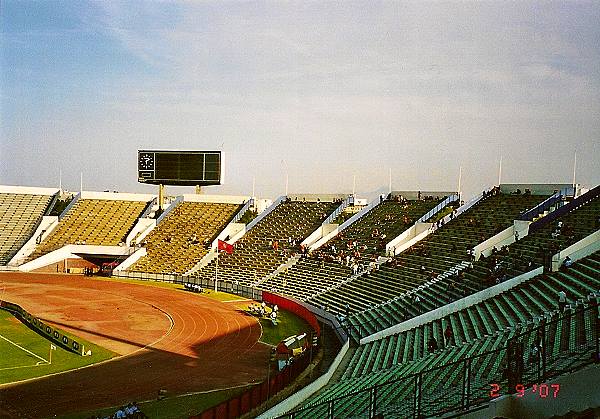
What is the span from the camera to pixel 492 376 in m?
13.8

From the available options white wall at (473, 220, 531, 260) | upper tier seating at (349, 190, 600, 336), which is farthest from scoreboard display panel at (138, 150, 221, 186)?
upper tier seating at (349, 190, 600, 336)

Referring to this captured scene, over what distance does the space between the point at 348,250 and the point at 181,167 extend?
23.5m

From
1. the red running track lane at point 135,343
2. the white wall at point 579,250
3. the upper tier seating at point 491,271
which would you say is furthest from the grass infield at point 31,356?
the white wall at point 579,250

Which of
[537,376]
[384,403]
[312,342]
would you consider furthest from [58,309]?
[537,376]

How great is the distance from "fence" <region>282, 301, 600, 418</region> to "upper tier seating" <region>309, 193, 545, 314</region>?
19089 mm

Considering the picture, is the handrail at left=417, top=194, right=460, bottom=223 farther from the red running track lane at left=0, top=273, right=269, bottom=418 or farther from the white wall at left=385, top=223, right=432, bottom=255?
the red running track lane at left=0, top=273, right=269, bottom=418

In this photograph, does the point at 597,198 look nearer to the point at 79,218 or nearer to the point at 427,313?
the point at 427,313

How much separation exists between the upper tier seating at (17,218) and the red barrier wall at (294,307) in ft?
97.5

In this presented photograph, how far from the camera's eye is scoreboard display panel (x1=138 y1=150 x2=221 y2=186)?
63.1 m

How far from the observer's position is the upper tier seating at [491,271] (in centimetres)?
2928

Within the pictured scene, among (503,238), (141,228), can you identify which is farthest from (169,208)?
(503,238)

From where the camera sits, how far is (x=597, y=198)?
3659 centimetres

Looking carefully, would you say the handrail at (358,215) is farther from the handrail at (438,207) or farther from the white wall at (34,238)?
the white wall at (34,238)

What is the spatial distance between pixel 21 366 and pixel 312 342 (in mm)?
11934
